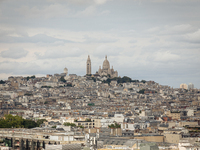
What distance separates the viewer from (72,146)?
1037 inches

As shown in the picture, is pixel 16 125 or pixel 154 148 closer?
pixel 154 148

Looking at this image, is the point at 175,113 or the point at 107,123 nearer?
the point at 107,123

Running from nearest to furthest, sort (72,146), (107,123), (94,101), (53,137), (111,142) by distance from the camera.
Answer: (72,146) < (53,137) < (111,142) < (107,123) < (94,101)

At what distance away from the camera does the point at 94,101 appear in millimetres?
190375

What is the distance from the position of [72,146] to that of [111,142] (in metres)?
21.0

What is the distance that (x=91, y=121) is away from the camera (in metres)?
101

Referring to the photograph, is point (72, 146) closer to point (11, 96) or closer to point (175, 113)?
point (175, 113)

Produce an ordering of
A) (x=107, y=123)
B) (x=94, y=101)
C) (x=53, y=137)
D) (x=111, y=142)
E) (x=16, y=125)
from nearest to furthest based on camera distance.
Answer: (x=53, y=137)
(x=111, y=142)
(x=16, y=125)
(x=107, y=123)
(x=94, y=101)

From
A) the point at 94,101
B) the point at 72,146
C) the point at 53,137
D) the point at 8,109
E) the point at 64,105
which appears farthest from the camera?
the point at 94,101

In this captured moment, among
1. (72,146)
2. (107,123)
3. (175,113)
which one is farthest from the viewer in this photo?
(175,113)

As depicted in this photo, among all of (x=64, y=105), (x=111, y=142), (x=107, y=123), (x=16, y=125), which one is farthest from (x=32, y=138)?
(x=64, y=105)

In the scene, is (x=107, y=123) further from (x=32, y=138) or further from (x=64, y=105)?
(x=64, y=105)

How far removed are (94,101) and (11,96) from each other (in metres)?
31.6

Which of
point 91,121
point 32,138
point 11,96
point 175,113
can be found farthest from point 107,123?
point 11,96
